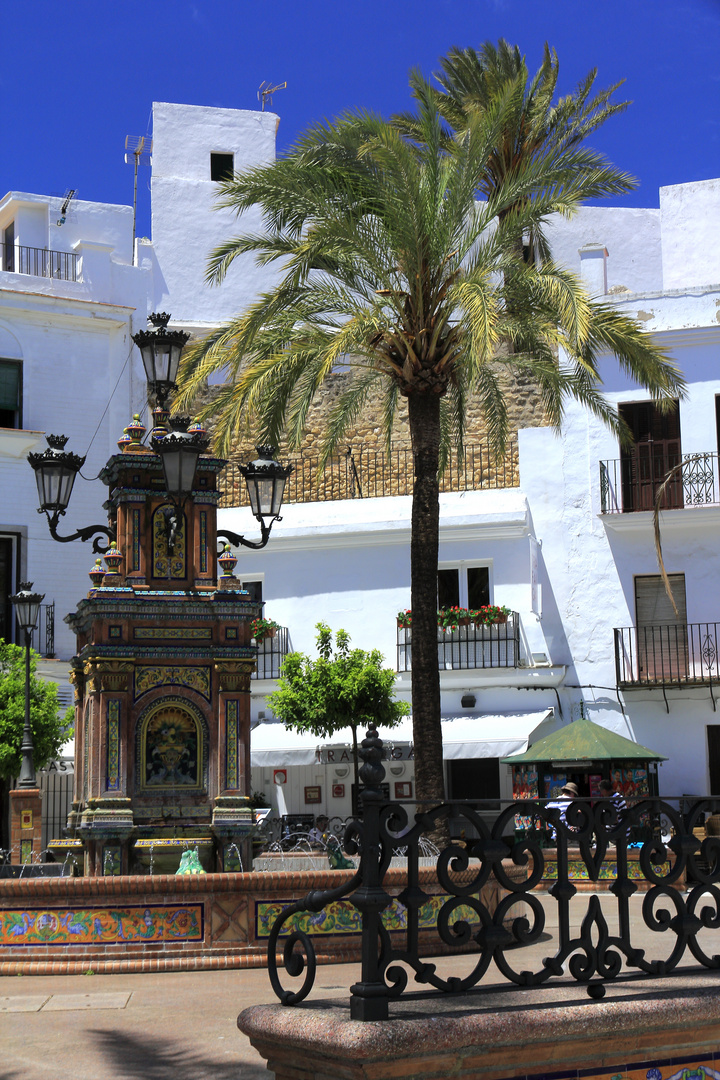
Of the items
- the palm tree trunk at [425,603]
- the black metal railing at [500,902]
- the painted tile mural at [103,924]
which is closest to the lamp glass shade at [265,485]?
the palm tree trunk at [425,603]

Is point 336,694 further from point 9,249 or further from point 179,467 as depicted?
point 9,249

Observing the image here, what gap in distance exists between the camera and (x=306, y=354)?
15375 millimetres

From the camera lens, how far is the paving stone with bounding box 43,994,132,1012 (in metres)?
8.52

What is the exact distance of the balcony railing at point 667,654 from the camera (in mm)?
23656

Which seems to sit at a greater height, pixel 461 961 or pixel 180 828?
pixel 180 828

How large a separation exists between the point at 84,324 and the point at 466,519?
9.17m

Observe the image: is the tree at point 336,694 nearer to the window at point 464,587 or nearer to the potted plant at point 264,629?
the potted plant at point 264,629

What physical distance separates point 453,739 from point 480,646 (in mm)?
1952

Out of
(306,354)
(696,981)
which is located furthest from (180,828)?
(696,981)

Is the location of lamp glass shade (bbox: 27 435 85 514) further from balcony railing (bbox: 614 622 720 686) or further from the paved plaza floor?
balcony railing (bbox: 614 622 720 686)

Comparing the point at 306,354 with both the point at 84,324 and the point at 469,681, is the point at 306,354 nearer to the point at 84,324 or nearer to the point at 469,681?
the point at 469,681

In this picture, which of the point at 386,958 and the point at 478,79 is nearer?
the point at 386,958

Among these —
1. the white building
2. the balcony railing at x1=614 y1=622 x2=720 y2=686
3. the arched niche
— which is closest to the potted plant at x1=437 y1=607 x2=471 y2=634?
the white building

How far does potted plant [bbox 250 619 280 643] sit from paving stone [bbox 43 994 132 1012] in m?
16.6
